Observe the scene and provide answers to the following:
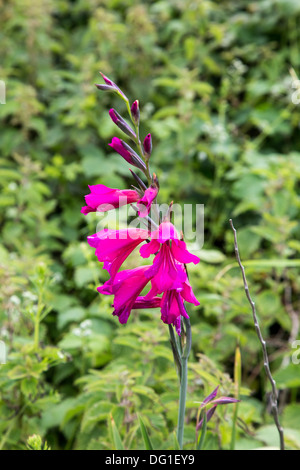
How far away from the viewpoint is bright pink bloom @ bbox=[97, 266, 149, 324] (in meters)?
0.87

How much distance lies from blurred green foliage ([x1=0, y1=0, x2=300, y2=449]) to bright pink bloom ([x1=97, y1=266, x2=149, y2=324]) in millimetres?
421

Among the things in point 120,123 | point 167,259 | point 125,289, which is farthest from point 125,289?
point 120,123

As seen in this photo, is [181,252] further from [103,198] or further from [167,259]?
[103,198]

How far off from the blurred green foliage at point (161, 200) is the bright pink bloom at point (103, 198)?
0.49 m

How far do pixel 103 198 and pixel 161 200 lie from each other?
182cm

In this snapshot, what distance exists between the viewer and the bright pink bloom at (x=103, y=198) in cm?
86

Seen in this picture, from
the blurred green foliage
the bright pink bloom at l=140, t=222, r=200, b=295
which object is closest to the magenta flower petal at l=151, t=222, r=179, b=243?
the bright pink bloom at l=140, t=222, r=200, b=295

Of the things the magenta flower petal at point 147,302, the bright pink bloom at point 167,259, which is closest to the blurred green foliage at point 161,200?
the magenta flower petal at point 147,302

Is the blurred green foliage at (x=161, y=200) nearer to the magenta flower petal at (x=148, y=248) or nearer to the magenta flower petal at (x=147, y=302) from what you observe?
the magenta flower petal at (x=147, y=302)

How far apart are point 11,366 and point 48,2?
281 cm

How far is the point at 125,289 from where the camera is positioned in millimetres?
879

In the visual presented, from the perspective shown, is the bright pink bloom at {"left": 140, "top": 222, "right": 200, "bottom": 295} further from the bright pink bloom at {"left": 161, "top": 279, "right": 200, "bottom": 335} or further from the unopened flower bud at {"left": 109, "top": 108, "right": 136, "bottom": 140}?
the unopened flower bud at {"left": 109, "top": 108, "right": 136, "bottom": 140}
